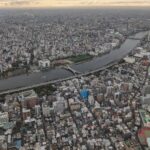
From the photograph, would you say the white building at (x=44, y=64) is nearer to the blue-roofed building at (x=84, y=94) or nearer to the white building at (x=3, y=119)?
the blue-roofed building at (x=84, y=94)

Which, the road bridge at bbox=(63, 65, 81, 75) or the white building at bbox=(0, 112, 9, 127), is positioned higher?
the white building at bbox=(0, 112, 9, 127)

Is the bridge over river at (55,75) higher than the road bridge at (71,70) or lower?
lower

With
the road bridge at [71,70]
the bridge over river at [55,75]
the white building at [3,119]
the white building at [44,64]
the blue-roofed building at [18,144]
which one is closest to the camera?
the blue-roofed building at [18,144]

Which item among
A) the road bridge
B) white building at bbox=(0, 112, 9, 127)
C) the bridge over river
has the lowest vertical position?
the bridge over river

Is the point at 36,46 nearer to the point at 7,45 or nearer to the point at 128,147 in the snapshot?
the point at 7,45

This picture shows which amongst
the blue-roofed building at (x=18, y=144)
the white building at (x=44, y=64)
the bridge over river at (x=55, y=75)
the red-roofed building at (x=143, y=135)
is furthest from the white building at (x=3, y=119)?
the white building at (x=44, y=64)

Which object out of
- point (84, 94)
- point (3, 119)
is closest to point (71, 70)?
point (84, 94)

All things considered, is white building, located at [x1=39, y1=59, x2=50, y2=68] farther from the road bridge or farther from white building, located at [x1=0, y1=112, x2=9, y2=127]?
white building, located at [x1=0, y1=112, x2=9, y2=127]

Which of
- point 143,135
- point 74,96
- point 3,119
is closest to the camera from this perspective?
point 143,135

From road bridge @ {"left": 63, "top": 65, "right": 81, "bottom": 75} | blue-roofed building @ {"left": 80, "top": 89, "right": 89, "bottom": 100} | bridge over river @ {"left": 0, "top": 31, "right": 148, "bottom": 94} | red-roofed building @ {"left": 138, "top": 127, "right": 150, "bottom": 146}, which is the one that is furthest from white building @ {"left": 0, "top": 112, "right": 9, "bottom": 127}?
road bridge @ {"left": 63, "top": 65, "right": 81, "bottom": 75}

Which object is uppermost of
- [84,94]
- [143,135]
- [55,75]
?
[84,94]

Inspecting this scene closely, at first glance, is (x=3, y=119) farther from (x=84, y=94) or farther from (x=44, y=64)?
(x=44, y=64)
